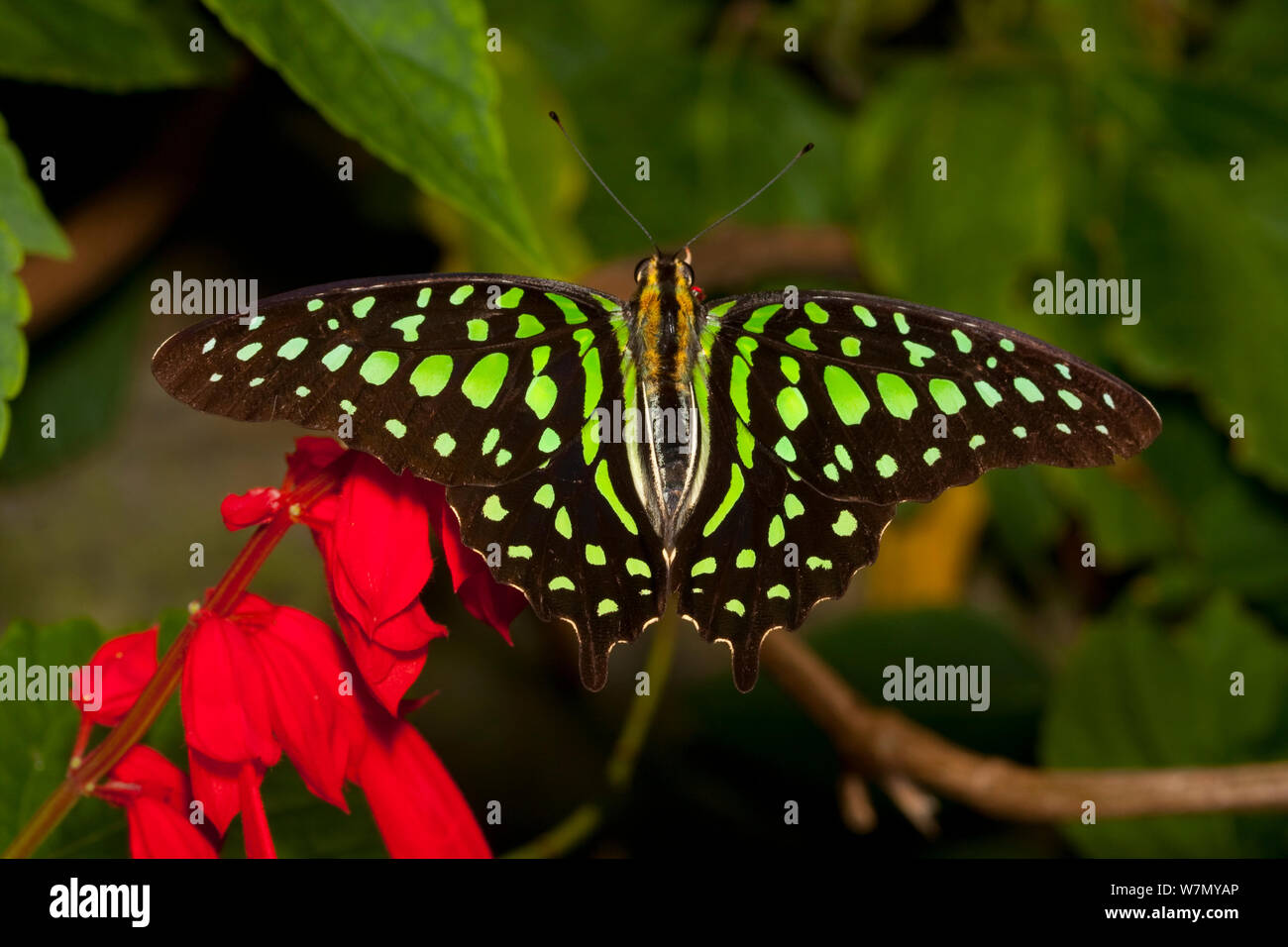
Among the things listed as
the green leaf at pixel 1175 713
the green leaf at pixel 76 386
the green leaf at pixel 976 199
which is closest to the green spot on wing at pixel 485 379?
the green leaf at pixel 976 199

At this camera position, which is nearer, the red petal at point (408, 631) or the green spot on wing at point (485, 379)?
the red petal at point (408, 631)

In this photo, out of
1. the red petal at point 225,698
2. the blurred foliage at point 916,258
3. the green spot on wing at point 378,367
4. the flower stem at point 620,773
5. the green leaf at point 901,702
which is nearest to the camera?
the red petal at point 225,698

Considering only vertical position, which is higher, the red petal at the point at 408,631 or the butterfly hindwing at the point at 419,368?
the butterfly hindwing at the point at 419,368

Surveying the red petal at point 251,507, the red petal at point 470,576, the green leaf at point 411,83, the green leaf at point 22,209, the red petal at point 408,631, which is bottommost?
the red petal at point 408,631

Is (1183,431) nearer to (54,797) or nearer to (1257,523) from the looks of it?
(1257,523)

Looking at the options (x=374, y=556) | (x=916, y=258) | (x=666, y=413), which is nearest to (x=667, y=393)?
(x=666, y=413)

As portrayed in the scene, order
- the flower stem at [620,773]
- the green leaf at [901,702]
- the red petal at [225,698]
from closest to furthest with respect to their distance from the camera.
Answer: the red petal at [225,698] → the flower stem at [620,773] → the green leaf at [901,702]

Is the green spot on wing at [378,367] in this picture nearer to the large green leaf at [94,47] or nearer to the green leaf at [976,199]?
the large green leaf at [94,47]
